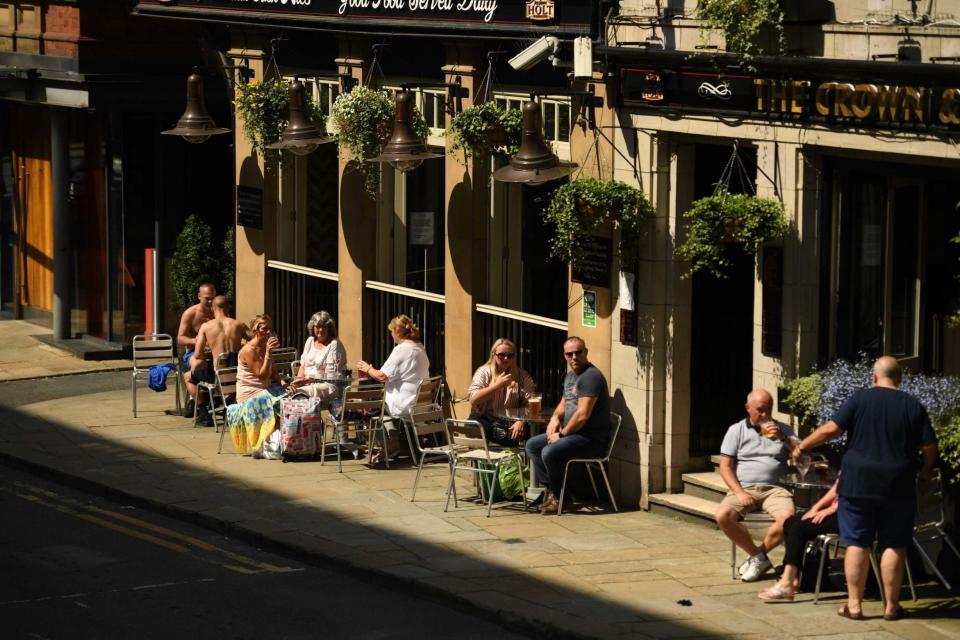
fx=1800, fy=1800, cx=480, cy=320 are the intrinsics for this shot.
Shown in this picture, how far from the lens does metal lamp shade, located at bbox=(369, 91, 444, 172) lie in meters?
17.0

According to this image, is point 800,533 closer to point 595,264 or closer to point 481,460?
point 481,460

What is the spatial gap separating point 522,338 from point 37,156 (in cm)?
1188

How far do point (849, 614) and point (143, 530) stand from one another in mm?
6039

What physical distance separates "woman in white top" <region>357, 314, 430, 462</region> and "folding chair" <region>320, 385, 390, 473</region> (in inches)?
4.5

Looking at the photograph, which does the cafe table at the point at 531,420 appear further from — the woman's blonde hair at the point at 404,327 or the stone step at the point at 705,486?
the woman's blonde hair at the point at 404,327

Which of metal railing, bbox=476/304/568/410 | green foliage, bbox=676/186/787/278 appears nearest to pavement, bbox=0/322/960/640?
metal railing, bbox=476/304/568/410

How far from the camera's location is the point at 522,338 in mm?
16828

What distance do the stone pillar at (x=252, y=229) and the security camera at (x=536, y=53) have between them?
578 centimetres

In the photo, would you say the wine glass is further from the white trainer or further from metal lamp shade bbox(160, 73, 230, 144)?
metal lamp shade bbox(160, 73, 230, 144)

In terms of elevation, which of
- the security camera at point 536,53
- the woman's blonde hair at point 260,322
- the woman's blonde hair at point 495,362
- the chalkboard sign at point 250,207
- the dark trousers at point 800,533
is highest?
the security camera at point 536,53

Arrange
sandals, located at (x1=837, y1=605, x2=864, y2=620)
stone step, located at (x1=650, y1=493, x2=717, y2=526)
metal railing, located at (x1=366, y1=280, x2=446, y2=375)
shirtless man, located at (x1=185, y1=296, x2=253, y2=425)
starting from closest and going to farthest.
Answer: sandals, located at (x1=837, y1=605, x2=864, y2=620) → stone step, located at (x1=650, y1=493, x2=717, y2=526) → metal railing, located at (x1=366, y1=280, x2=446, y2=375) → shirtless man, located at (x1=185, y1=296, x2=253, y2=425)

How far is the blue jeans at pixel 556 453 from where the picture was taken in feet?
48.9

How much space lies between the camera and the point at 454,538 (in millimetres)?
14180

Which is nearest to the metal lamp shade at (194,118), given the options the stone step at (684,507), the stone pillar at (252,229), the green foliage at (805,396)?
the stone pillar at (252,229)
